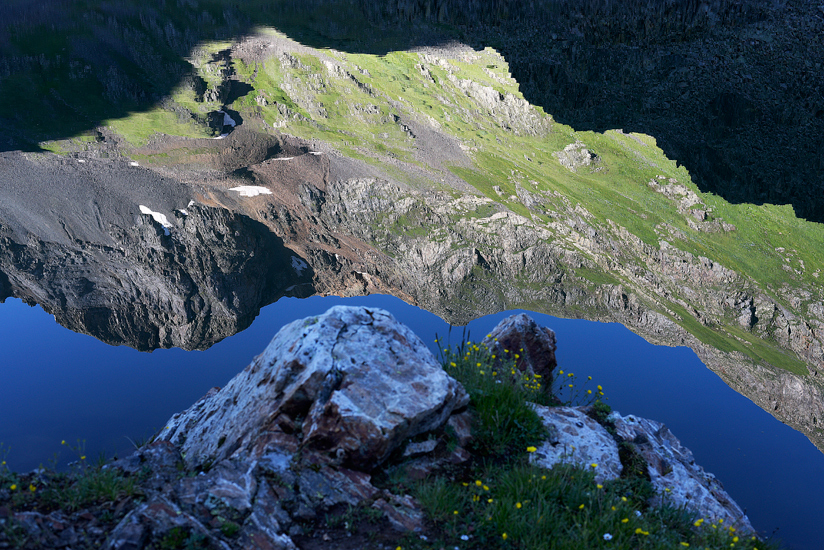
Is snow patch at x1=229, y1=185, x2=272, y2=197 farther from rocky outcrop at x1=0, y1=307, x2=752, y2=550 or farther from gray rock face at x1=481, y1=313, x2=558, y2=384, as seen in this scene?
gray rock face at x1=481, y1=313, x2=558, y2=384

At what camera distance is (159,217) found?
44.1 feet

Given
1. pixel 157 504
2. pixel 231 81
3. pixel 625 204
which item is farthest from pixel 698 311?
pixel 231 81

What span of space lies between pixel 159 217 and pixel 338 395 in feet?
39.3

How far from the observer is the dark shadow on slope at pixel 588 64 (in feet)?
43.7

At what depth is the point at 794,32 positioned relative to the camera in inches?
504

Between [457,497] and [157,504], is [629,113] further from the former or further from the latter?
[157,504]

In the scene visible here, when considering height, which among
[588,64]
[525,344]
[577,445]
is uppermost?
[588,64]

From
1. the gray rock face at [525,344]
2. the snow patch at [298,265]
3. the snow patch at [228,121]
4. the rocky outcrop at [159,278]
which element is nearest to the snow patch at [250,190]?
the rocky outcrop at [159,278]

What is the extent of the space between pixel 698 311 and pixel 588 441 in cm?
823

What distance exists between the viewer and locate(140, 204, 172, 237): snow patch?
12.8 metres

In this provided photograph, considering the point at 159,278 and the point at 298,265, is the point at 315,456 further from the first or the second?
the point at 159,278

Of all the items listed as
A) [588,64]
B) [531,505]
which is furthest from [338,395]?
[588,64]

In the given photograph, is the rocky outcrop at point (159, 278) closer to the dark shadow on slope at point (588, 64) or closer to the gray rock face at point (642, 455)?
the gray rock face at point (642, 455)

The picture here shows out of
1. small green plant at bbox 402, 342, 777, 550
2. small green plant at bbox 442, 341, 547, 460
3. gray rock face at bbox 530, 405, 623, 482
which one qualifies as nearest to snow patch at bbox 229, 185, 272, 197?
small green plant at bbox 442, 341, 547, 460
